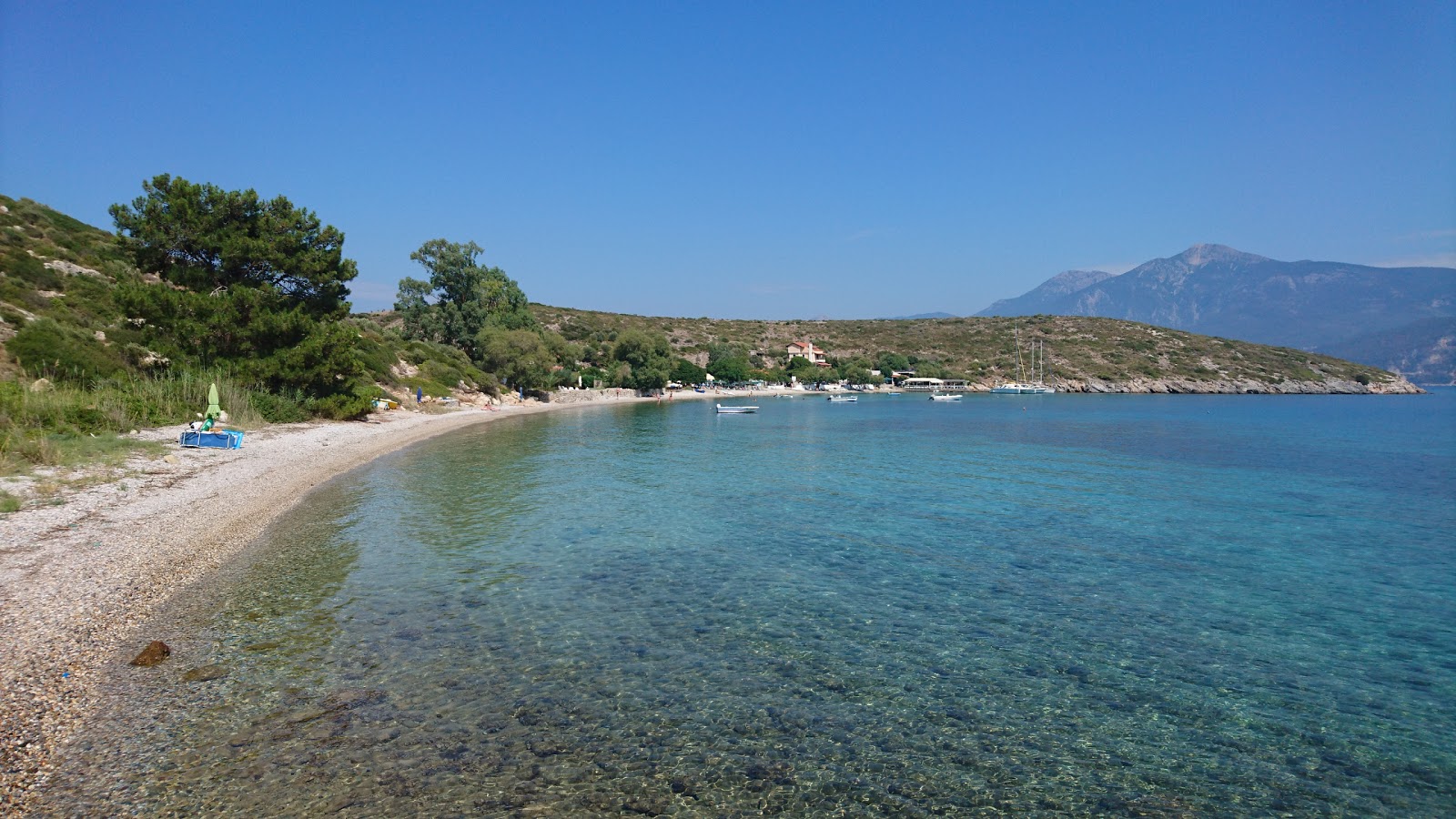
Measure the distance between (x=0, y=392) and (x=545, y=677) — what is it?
69.0ft

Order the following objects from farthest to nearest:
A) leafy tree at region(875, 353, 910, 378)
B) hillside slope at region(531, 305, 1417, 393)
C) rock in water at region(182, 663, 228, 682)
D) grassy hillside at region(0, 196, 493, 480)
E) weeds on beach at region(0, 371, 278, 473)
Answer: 1. leafy tree at region(875, 353, 910, 378)
2. hillside slope at region(531, 305, 1417, 393)
3. grassy hillside at region(0, 196, 493, 480)
4. weeds on beach at region(0, 371, 278, 473)
5. rock in water at region(182, 663, 228, 682)

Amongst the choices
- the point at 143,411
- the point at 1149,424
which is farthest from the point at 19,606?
the point at 1149,424

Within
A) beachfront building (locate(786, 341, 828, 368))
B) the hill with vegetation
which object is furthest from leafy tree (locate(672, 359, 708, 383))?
beachfront building (locate(786, 341, 828, 368))

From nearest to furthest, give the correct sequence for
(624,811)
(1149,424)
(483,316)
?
(624,811), (1149,424), (483,316)

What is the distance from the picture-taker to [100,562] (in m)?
11.4

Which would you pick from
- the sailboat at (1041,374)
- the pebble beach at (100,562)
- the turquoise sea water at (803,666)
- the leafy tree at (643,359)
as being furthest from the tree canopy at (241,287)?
the sailboat at (1041,374)

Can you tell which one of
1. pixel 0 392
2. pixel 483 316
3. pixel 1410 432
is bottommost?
pixel 1410 432

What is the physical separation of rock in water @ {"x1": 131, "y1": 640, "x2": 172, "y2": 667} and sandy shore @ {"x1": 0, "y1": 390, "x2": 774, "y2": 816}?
0.24m

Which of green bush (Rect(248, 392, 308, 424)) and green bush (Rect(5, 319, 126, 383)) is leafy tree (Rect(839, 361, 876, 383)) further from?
green bush (Rect(5, 319, 126, 383))

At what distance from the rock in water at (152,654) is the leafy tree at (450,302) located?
66.6 metres

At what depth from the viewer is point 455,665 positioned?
8.73 meters

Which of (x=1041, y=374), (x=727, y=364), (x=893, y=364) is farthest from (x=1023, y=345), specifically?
(x=727, y=364)

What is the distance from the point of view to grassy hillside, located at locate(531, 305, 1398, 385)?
123 meters

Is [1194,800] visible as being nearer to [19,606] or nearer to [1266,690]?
[1266,690]
